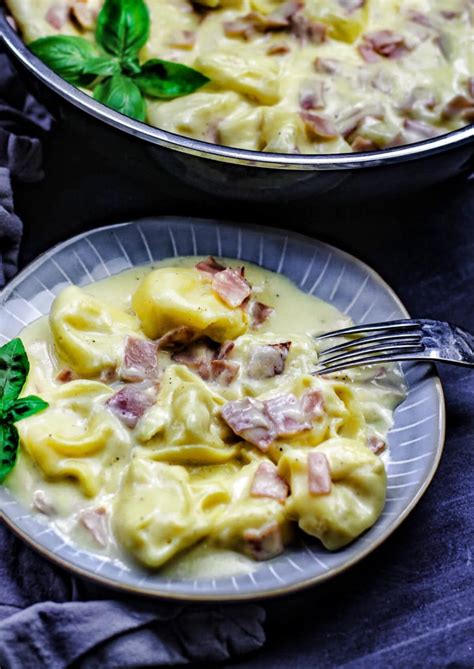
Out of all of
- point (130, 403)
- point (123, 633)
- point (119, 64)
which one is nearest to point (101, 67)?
point (119, 64)

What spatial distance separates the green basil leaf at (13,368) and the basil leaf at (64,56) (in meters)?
1.17

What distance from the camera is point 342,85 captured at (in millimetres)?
4297

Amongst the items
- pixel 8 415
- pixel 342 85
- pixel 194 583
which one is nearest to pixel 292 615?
pixel 194 583

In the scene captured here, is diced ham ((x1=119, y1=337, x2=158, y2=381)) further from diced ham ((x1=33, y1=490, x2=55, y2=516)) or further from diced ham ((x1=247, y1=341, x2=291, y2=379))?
diced ham ((x1=33, y1=490, x2=55, y2=516))

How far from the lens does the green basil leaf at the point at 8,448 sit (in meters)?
3.30

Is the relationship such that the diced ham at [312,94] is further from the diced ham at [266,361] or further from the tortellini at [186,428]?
the tortellini at [186,428]

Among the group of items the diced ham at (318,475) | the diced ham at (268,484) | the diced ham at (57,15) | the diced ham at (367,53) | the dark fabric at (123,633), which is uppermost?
the diced ham at (57,15)

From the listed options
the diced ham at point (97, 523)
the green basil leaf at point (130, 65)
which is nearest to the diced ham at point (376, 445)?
the diced ham at point (97, 523)

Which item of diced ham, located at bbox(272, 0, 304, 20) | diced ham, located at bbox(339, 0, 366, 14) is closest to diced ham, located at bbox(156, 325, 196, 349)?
diced ham, located at bbox(272, 0, 304, 20)

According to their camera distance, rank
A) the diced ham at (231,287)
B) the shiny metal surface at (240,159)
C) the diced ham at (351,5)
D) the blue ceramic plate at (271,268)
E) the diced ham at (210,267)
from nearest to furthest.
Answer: the blue ceramic plate at (271,268) < the shiny metal surface at (240,159) < the diced ham at (231,287) < the diced ham at (210,267) < the diced ham at (351,5)

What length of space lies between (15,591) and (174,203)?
5.68 feet

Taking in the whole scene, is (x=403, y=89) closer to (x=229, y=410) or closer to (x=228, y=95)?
(x=228, y=95)

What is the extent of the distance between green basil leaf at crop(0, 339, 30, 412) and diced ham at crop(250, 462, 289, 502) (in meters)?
0.83

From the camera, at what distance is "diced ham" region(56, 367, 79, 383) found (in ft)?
11.8
